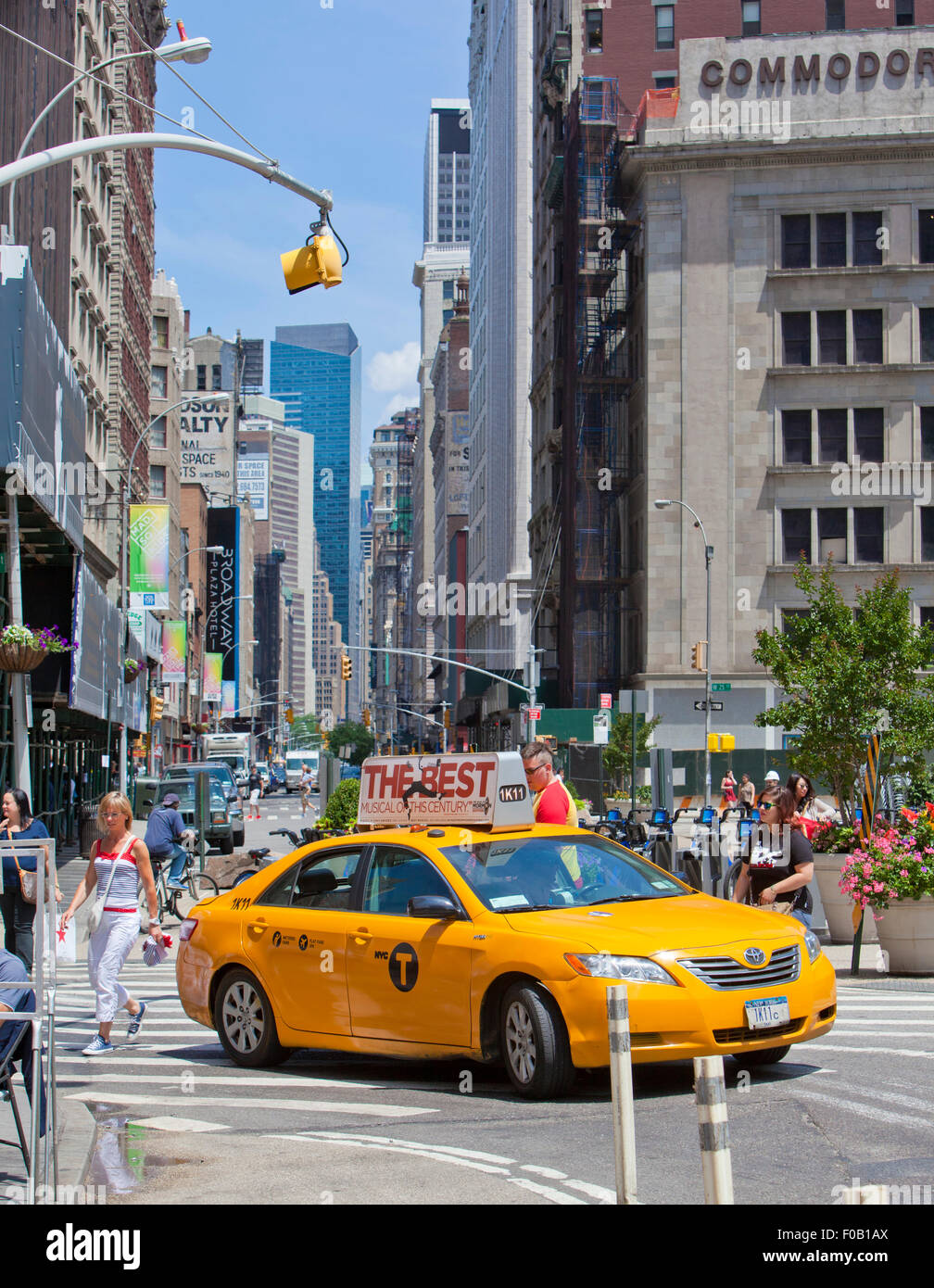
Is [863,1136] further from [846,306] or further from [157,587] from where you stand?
[846,306]

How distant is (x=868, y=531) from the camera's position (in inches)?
2261

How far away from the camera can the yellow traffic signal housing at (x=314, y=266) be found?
42.9 feet

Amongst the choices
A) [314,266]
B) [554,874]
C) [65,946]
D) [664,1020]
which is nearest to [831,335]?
[314,266]

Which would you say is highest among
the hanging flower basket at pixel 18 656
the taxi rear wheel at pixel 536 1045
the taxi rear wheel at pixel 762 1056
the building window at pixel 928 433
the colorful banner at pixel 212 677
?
the building window at pixel 928 433

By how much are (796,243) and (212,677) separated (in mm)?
74853

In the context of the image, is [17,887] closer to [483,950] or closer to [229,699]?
[483,950]

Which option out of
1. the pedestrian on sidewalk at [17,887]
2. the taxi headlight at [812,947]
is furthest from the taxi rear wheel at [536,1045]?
the pedestrian on sidewalk at [17,887]

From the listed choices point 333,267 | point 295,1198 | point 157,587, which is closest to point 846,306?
point 157,587

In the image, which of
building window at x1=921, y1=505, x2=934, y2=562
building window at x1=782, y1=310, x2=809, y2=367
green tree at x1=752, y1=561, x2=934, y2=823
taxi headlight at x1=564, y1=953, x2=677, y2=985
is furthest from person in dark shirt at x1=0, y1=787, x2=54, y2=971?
building window at x1=782, y1=310, x2=809, y2=367

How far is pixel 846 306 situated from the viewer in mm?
57969

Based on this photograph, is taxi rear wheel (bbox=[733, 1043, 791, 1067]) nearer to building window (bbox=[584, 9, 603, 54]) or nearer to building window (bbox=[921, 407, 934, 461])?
building window (bbox=[921, 407, 934, 461])

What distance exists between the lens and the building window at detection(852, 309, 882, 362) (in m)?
57.9

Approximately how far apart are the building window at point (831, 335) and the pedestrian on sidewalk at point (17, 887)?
49.9 metres

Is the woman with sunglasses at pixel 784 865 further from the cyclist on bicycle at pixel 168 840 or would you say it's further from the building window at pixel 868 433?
the building window at pixel 868 433
